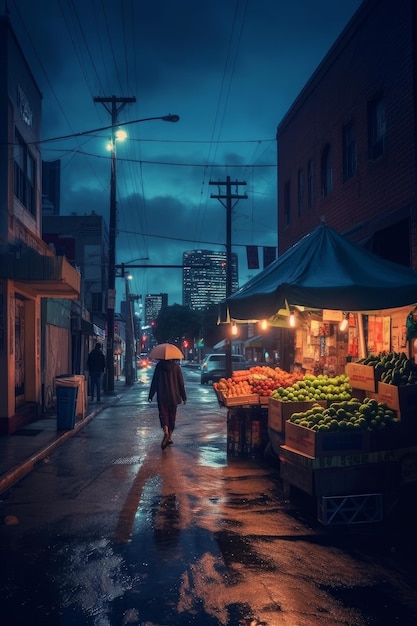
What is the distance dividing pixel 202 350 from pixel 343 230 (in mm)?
95256

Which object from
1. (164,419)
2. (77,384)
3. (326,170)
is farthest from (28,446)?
(326,170)

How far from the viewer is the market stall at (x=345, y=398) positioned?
23.1ft

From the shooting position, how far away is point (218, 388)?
12.3 meters

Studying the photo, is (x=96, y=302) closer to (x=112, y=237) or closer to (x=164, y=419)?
(x=112, y=237)

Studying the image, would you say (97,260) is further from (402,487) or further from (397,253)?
(402,487)

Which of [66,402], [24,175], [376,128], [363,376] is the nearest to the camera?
[363,376]

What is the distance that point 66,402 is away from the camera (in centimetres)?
1507

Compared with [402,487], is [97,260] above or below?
above

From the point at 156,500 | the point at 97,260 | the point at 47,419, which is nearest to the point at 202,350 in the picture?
the point at 97,260

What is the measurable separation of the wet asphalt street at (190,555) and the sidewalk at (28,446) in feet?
1.00

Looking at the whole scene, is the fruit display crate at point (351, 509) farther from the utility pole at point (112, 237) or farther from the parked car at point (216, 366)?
the parked car at point (216, 366)

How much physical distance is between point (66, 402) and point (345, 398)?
8472 millimetres

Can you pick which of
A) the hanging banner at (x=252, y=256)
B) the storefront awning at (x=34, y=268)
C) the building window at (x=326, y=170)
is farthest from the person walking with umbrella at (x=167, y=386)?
the hanging banner at (x=252, y=256)

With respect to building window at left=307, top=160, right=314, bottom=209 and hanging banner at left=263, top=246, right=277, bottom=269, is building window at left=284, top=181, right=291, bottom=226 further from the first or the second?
hanging banner at left=263, top=246, right=277, bottom=269
